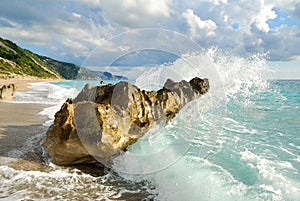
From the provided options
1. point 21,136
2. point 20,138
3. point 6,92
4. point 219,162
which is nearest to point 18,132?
point 21,136

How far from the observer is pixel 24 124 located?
32.9 ft

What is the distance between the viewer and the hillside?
7.32 metres

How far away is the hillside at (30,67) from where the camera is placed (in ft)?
A: 24.0

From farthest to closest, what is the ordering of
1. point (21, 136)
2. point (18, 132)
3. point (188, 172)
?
point (18, 132) < point (21, 136) < point (188, 172)

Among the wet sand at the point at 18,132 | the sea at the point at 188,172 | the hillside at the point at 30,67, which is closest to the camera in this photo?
the sea at the point at 188,172

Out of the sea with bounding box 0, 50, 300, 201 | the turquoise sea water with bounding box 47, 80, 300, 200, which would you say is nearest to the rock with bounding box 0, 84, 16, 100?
the sea with bounding box 0, 50, 300, 201

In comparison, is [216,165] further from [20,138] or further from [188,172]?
[20,138]

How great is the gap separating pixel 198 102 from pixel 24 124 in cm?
848

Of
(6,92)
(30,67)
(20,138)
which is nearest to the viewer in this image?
(20,138)

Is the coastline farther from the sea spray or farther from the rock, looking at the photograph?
the rock

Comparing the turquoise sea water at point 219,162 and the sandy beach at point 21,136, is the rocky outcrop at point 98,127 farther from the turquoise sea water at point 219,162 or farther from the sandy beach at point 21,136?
the sandy beach at point 21,136

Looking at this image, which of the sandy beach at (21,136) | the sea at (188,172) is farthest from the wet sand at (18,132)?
the sea at (188,172)

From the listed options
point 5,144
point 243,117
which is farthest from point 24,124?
point 243,117

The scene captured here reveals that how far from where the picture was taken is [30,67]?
96.1 m
